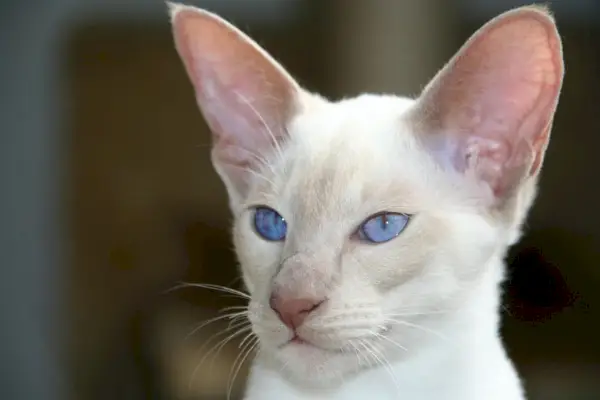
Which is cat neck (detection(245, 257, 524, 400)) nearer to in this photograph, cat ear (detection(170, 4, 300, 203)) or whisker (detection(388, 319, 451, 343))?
whisker (detection(388, 319, 451, 343))

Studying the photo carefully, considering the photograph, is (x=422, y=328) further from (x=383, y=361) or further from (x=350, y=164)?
(x=350, y=164)

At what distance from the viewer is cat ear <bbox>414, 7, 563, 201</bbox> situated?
0.63 metres

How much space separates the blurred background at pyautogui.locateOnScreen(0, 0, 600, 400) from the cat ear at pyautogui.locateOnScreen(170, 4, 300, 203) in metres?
0.25

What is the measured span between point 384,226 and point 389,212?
13 millimetres

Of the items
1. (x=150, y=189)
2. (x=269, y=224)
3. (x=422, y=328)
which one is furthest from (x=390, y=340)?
(x=150, y=189)

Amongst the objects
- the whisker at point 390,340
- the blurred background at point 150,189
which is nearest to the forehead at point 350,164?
the whisker at point 390,340

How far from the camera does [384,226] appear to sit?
68 centimetres

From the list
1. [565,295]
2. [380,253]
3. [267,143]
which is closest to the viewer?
[380,253]

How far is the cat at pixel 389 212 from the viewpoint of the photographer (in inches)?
25.7

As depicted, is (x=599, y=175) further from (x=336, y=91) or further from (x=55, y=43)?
(x=55, y=43)

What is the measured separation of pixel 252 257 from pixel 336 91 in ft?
1.18

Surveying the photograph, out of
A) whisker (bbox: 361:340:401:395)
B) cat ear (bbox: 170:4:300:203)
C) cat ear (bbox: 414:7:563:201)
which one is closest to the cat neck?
whisker (bbox: 361:340:401:395)

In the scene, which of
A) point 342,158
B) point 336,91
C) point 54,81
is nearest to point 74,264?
point 54,81

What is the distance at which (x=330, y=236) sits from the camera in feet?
2.23
